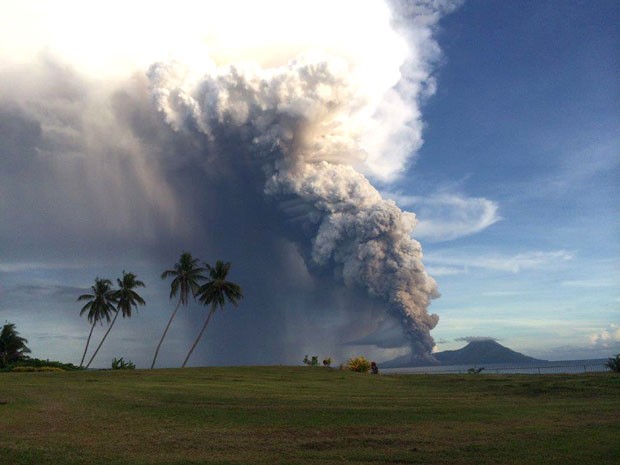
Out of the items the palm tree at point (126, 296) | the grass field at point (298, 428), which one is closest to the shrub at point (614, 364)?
the grass field at point (298, 428)

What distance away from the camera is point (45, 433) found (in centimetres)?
1758

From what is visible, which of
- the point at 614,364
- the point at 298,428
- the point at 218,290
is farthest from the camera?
the point at 218,290

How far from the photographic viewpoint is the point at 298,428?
19.9m

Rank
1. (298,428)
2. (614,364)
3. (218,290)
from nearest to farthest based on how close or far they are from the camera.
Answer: (298,428)
(614,364)
(218,290)

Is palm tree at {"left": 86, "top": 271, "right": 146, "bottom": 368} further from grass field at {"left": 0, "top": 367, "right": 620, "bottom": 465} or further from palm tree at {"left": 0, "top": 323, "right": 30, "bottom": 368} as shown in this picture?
grass field at {"left": 0, "top": 367, "right": 620, "bottom": 465}

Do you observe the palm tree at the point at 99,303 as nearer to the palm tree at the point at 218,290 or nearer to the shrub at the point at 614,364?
the palm tree at the point at 218,290

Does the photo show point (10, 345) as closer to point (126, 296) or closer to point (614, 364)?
point (126, 296)

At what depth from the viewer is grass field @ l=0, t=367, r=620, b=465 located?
1480 centimetres

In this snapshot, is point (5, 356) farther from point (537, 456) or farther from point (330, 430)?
point (537, 456)

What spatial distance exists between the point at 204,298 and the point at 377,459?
254ft

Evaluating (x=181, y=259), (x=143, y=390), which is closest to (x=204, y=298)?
(x=181, y=259)

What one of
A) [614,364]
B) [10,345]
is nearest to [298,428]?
[614,364]

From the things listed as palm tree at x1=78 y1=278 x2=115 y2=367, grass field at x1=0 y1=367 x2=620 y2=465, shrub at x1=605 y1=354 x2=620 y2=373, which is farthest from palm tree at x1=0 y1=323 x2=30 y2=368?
shrub at x1=605 y1=354 x2=620 y2=373

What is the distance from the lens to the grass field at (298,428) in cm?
1480
